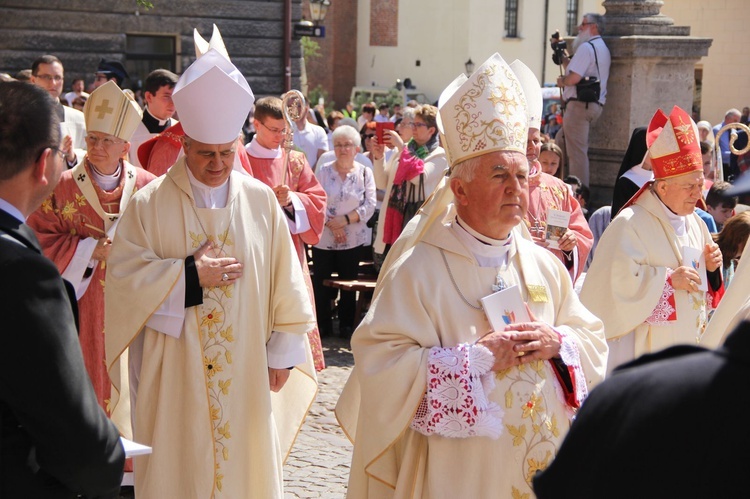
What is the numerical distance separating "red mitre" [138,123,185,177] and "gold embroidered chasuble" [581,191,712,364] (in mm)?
2668

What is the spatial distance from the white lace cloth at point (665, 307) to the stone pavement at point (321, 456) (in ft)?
6.53

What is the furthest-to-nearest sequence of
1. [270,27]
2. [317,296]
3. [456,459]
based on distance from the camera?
1. [270,27]
2. [317,296]
3. [456,459]

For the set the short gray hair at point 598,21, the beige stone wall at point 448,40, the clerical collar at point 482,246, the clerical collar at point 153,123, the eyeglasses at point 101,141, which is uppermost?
the beige stone wall at point 448,40

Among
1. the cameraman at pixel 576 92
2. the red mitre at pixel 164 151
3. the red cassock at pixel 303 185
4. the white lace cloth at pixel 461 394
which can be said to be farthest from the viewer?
the cameraman at pixel 576 92

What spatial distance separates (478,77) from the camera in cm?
429

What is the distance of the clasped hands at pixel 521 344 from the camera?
3842mm

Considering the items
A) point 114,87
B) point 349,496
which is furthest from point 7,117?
point 114,87

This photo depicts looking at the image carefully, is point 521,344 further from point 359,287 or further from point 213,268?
point 359,287

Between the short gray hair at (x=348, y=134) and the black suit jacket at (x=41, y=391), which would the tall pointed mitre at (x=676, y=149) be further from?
the short gray hair at (x=348, y=134)

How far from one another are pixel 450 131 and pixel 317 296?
650 centimetres

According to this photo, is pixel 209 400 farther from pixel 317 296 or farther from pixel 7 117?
pixel 317 296

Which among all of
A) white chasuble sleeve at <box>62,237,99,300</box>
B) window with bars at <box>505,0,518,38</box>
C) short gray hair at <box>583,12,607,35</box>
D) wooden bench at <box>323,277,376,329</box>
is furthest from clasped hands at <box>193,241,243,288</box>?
window with bars at <box>505,0,518,38</box>

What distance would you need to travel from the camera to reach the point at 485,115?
4.19 m

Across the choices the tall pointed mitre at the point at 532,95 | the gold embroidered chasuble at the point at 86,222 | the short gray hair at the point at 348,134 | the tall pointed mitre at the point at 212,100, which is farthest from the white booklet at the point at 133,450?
the short gray hair at the point at 348,134
